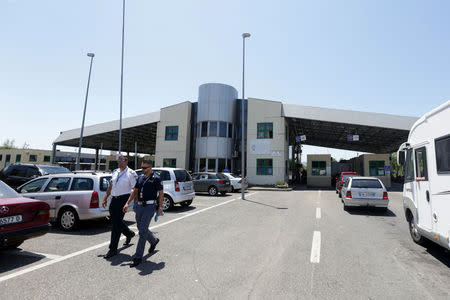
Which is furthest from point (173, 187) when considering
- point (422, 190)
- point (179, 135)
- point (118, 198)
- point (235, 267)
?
point (179, 135)

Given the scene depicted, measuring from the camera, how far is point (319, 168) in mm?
28969

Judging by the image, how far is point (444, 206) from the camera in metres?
4.07

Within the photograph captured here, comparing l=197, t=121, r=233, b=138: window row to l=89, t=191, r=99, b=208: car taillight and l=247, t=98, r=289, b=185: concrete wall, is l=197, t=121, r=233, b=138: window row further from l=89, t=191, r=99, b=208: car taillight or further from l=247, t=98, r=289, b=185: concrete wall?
l=89, t=191, r=99, b=208: car taillight

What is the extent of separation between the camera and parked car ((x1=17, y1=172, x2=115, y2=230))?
6.32 meters

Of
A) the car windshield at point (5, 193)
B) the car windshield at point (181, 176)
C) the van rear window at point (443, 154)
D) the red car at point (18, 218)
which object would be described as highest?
the van rear window at point (443, 154)

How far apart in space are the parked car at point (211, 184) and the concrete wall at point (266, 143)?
10499mm

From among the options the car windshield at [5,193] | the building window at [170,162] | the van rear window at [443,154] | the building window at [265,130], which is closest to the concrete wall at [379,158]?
the building window at [265,130]

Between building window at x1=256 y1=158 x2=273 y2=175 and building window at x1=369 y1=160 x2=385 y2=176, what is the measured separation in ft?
40.5

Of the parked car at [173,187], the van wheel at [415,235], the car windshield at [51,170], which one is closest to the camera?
the van wheel at [415,235]

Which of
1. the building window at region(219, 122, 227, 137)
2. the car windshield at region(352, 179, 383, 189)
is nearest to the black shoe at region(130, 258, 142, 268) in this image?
the car windshield at region(352, 179, 383, 189)

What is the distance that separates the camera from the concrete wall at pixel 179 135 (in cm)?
2809

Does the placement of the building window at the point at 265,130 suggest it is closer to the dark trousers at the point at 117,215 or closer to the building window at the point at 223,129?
the building window at the point at 223,129

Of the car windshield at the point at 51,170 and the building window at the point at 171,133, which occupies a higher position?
the building window at the point at 171,133

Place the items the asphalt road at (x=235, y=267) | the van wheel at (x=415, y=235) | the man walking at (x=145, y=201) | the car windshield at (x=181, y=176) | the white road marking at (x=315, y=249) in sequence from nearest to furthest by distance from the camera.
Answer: the asphalt road at (x=235, y=267) < the man walking at (x=145, y=201) < the white road marking at (x=315, y=249) < the van wheel at (x=415, y=235) < the car windshield at (x=181, y=176)
